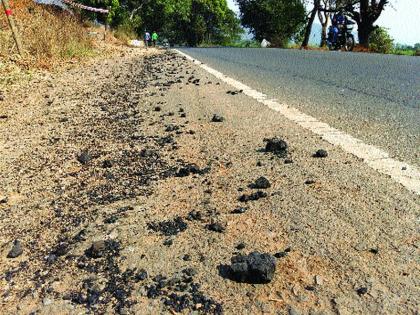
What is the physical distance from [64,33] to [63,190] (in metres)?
9.38

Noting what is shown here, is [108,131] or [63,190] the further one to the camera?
[108,131]

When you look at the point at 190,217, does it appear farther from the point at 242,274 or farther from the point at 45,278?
the point at 45,278

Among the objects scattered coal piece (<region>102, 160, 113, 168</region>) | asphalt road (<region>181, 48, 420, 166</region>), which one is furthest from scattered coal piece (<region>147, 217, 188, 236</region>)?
asphalt road (<region>181, 48, 420, 166</region>)

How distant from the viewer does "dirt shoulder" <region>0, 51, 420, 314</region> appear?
48.9 inches

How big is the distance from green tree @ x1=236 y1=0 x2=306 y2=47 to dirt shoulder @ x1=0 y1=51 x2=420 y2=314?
112 feet

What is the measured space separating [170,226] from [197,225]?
11cm

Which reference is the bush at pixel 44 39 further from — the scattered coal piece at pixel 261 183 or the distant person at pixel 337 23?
the distant person at pixel 337 23

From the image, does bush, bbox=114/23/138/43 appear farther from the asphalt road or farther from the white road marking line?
the white road marking line

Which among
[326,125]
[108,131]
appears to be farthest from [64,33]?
[326,125]

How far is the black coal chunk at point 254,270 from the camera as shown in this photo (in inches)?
50.9

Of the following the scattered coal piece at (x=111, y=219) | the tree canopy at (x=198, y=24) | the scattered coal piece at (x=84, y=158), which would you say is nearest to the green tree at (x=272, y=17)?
the tree canopy at (x=198, y=24)

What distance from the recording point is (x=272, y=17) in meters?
43.3

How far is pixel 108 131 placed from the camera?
132 inches

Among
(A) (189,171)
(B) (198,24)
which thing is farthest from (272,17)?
(A) (189,171)
